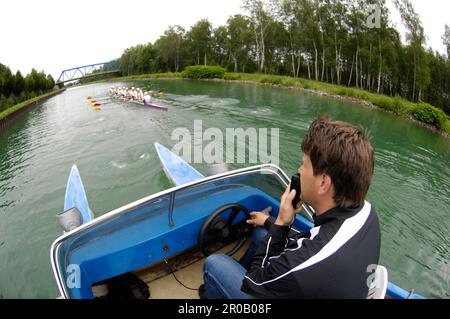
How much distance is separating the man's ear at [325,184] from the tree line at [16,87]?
86.2 ft

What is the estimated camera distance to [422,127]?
56.2 ft

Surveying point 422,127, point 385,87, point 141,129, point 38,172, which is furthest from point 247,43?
point 38,172

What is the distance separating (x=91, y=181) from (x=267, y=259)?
25.8ft

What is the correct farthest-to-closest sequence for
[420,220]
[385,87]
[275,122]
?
[385,87] < [275,122] < [420,220]

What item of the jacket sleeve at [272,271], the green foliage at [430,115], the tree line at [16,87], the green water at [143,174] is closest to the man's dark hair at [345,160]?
the jacket sleeve at [272,271]

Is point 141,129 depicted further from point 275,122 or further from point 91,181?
point 275,122

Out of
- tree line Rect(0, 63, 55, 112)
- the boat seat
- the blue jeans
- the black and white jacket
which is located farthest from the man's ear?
tree line Rect(0, 63, 55, 112)

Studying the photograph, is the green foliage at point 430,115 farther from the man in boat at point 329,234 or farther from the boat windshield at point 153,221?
the man in boat at point 329,234

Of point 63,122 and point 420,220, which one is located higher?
point 63,122

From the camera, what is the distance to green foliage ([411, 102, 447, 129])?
16.8m

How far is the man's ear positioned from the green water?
4.57 m

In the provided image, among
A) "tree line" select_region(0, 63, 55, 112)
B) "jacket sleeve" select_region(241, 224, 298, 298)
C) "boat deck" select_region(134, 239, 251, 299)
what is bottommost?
"boat deck" select_region(134, 239, 251, 299)

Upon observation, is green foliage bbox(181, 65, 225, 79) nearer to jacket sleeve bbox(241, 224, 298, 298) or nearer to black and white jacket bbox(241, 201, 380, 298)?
jacket sleeve bbox(241, 224, 298, 298)
